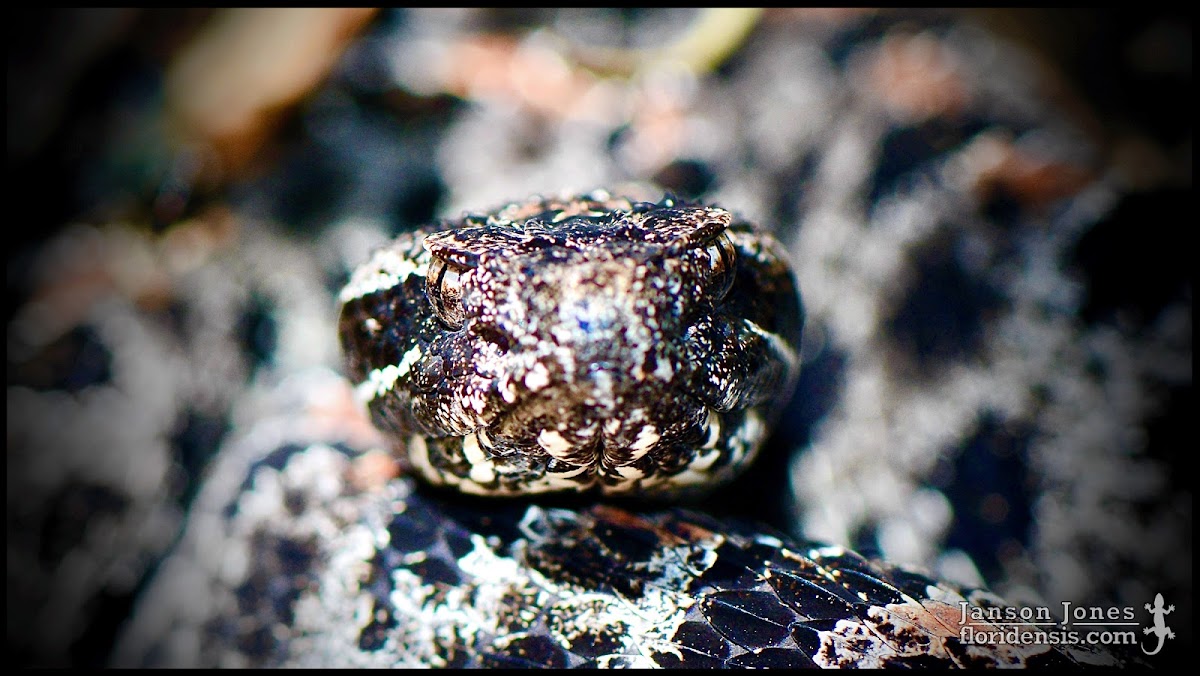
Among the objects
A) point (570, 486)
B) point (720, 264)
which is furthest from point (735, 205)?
point (570, 486)

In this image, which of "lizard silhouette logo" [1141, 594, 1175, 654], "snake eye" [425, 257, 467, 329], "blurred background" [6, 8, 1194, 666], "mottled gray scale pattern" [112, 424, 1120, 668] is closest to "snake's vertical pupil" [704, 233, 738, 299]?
"snake eye" [425, 257, 467, 329]

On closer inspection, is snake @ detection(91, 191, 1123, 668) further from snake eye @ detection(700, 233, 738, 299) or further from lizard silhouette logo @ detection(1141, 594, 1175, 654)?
lizard silhouette logo @ detection(1141, 594, 1175, 654)

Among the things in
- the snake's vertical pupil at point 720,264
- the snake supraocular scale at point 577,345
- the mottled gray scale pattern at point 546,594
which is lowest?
the mottled gray scale pattern at point 546,594

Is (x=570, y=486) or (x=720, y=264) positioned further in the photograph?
(x=570, y=486)

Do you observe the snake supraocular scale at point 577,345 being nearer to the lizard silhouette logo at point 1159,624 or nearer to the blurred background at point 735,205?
the blurred background at point 735,205

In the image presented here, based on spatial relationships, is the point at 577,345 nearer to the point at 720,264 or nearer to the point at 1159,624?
the point at 720,264

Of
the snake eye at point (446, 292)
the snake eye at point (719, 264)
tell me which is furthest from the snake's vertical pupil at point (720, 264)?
the snake eye at point (446, 292)
